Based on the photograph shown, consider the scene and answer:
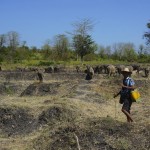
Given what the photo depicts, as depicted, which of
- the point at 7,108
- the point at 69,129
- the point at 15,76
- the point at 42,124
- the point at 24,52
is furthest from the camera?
the point at 24,52

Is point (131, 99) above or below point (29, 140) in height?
above

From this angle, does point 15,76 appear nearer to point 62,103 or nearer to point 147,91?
point 147,91

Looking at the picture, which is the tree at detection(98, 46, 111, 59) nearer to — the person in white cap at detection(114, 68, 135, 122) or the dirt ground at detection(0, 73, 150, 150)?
the dirt ground at detection(0, 73, 150, 150)

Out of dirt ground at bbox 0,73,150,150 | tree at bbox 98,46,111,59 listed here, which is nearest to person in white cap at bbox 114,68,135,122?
dirt ground at bbox 0,73,150,150

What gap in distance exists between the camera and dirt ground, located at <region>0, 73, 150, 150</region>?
417 inches

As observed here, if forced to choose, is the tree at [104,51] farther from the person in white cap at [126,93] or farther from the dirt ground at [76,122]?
the person in white cap at [126,93]

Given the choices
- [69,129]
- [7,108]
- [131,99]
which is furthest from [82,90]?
[69,129]

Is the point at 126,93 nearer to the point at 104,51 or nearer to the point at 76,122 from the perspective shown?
the point at 76,122

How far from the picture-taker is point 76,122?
1184 centimetres

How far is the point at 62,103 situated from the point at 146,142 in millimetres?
6381

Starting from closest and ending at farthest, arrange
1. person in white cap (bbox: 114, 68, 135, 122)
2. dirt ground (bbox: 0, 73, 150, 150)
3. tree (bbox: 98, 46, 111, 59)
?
dirt ground (bbox: 0, 73, 150, 150) → person in white cap (bbox: 114, 68, 135, 122) → tree (bbox: 98, 46, 111, 59)

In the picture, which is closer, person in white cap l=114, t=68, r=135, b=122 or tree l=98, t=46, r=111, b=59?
person in white cap l=114, t=68, r=135, b=122

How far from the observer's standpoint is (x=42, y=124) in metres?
14.4

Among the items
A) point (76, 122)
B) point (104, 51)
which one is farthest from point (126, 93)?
point (104, 51)
